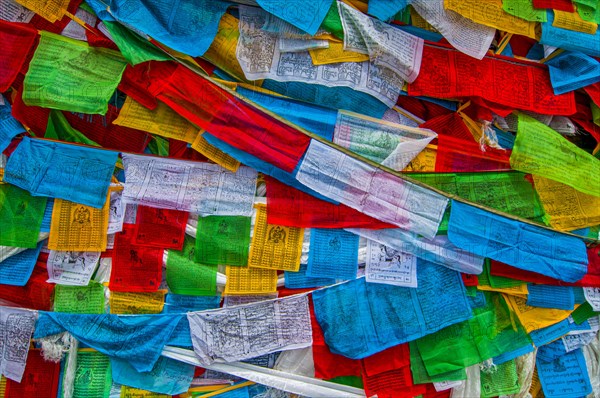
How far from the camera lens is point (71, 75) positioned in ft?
6.87

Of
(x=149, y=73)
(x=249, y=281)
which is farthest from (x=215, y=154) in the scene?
(x=249, y=281)

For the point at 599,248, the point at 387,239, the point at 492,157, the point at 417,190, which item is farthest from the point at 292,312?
the point at 599,248

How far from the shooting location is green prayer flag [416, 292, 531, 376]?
2281 mm

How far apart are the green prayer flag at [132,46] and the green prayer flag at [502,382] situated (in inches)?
67.4

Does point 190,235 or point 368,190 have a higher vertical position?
point 368,190

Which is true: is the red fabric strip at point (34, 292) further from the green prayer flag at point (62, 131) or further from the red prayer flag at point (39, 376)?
the green prayer flag at point (62, 131)

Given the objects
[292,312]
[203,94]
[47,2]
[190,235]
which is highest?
[47,2]

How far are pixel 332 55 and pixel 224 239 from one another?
756 mm

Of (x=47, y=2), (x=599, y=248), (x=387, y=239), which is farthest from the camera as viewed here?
(x=599, y=248)

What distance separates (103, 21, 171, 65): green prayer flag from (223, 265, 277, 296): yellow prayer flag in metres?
0.77

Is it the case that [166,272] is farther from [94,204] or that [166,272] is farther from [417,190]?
[417,190]

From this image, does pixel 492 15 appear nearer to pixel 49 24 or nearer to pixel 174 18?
pixel 174 18

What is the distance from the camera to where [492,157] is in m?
2.29

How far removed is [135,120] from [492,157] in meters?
1.31
